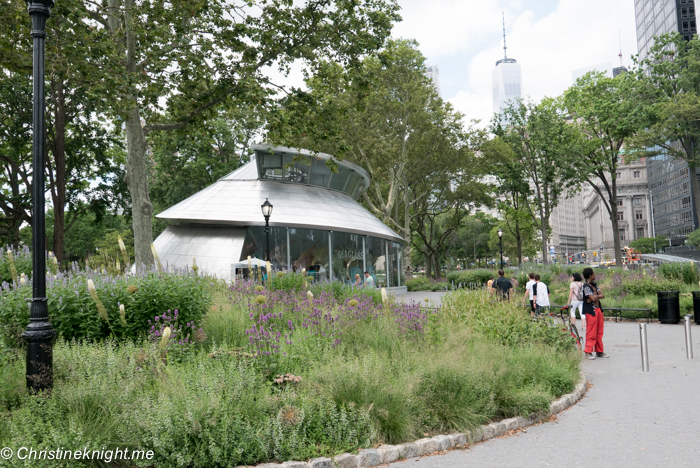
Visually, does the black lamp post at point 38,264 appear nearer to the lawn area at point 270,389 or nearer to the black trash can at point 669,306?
the lawn area at point 270,389

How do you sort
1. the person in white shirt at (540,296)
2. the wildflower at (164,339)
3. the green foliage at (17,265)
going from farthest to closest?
the person in white shirt at (540,296) < the green foliage at (17,265) < the wildflower at (164,339)

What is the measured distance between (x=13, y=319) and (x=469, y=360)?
6.10m

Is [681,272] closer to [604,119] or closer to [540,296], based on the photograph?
[540,296]

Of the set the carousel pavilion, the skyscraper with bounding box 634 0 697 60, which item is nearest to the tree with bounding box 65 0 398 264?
the carousel pavilion

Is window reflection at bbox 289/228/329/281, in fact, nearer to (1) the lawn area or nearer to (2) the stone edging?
(1) the lawn area

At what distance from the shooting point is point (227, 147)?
39750 mm

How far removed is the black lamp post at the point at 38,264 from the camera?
4.75m

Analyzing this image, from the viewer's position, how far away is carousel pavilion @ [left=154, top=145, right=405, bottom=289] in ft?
75.6

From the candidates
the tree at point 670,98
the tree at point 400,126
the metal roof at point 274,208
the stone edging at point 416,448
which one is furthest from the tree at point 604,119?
the stone edging at point 416,448

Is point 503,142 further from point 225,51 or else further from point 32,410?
point 32,410

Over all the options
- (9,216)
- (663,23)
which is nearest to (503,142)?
(9,216)

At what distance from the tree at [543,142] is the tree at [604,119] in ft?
2.86

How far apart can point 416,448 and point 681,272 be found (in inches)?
756

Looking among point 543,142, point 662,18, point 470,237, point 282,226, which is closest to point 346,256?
point 282,226
